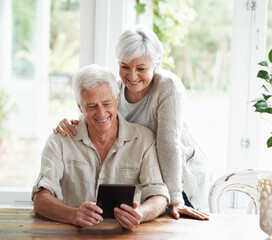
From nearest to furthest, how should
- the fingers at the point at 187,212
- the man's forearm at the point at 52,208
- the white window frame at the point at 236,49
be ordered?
the man's forearm at the point at 52,208 < the fingers at the point at 187,212 < the white window frame at the point at 236,49

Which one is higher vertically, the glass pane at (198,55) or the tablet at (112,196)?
the glass pane at (198,55)

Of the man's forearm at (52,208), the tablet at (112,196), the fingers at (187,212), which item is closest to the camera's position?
the tablet at (112,196)

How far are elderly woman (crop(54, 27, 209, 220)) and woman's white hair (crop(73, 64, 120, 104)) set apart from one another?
6.0 inches

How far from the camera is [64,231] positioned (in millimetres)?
1781

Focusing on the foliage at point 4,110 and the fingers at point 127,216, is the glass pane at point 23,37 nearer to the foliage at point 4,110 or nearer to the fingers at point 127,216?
the foliage at point 4,110

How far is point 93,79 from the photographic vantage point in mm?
2057

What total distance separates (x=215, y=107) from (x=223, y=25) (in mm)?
573

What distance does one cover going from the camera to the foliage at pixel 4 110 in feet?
10.0

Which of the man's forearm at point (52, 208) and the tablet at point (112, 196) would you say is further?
the man's forearm at point (52, 208)

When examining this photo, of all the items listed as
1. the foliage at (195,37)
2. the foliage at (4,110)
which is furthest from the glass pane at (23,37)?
the foliage at (195,37)

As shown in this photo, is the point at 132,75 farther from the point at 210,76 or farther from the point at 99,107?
the point at 210,76

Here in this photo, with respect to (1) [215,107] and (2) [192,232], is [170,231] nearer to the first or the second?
(2) [192,232]

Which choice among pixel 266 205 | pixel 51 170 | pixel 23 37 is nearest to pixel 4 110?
pixel 23 37

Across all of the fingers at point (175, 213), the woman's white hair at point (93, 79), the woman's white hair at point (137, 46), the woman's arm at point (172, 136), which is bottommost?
the fingers at point (175, 213)
